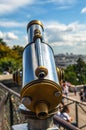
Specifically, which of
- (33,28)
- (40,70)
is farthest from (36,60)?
(33,28)

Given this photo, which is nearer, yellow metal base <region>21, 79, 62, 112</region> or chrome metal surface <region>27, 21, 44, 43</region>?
yellow metal base <region>21, 79, 62, 112</region>

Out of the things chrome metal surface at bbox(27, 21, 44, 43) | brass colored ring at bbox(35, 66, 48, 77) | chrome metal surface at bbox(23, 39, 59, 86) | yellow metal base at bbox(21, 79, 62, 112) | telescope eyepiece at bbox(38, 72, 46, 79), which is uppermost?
chrome metal surface at bbox(27, 21, 44, 43)

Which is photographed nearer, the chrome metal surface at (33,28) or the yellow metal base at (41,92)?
the yellow metal base at (41,92)

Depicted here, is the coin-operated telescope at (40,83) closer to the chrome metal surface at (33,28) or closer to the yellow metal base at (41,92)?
the yellow metal base at (41,92)

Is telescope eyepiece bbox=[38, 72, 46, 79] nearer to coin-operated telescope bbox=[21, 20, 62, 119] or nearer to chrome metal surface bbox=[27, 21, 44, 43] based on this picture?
coin-operated telescope bbox=[21, 20, 62, 119]

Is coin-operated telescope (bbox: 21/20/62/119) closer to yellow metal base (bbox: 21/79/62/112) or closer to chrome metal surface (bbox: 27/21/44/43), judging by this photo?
yellow metal base (bbox: 21/79/62/112)

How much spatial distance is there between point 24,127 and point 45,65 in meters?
0.39

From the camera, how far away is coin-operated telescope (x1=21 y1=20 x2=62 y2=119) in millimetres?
1635

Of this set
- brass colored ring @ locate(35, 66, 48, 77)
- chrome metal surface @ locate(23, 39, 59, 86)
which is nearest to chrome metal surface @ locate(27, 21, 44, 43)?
chrome metal surface @ locate(23, 39, 59, 86)

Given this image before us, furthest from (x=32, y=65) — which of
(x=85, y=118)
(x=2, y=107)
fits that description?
(x=85, y=118)

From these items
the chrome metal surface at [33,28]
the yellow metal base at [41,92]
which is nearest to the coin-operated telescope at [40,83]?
the yellow metal base at [41,92]

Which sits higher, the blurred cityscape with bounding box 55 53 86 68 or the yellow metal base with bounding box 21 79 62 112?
the blurred cityscape with bounding box 55 53 86 68

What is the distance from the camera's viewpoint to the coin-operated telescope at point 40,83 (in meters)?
1.63

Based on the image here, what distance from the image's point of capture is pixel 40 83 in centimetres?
163
